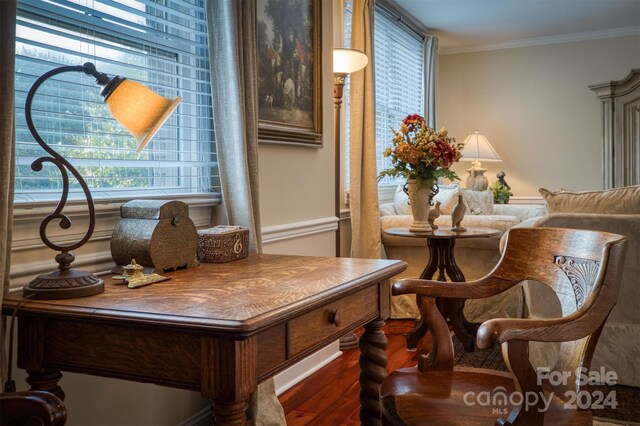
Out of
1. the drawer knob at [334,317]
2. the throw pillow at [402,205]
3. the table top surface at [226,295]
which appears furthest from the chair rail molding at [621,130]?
the drawer knob at [334,317]

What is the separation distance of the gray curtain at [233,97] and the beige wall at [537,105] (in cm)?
518

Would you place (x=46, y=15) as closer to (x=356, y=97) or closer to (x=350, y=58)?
(x=350, y=58)

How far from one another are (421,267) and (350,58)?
5.54 feet

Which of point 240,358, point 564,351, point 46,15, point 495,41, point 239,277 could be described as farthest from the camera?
point 495,41

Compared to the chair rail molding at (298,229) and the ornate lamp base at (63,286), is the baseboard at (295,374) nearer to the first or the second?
the chair rail molding at (298,229)

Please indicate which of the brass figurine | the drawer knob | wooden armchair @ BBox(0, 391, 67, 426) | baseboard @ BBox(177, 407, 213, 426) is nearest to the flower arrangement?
baseboard @ BBox(177, 407, 213, 426)

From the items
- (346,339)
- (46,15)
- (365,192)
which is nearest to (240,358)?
(46,15)

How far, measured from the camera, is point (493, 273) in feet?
5.95

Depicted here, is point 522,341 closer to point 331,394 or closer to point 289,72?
point 331,394

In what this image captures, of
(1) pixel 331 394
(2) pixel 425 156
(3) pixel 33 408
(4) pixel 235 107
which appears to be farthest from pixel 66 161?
(2) pixel 425 156

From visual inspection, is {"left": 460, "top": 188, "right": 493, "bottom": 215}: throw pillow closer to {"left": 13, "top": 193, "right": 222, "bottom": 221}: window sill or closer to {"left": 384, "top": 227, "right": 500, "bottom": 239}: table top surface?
{"left": 384, "top": 227, "right": 500, "bottom": 239}: table top surface

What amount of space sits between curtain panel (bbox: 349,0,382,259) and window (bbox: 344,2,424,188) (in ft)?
1.83

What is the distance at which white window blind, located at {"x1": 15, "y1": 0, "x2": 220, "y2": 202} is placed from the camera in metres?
1.73

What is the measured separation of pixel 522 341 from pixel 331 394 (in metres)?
1.71
